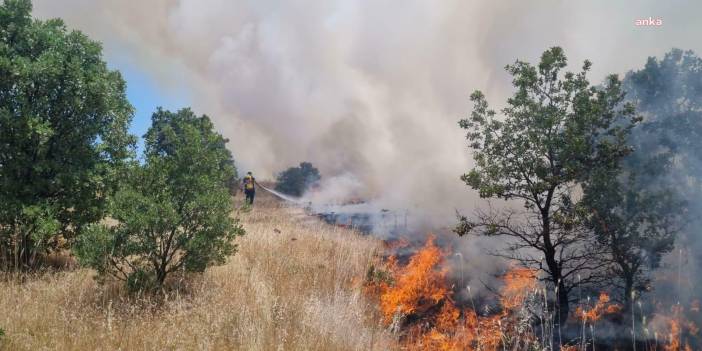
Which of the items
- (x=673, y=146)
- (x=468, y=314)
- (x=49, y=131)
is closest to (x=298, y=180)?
(x=673, y=146)

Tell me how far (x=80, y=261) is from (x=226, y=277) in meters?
2.68

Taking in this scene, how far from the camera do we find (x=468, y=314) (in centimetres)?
988

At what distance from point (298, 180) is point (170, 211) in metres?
31.5

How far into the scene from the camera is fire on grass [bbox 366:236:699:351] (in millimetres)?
8453

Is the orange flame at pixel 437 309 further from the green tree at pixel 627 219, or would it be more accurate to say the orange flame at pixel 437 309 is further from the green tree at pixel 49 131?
the green tree at pixel 49 131

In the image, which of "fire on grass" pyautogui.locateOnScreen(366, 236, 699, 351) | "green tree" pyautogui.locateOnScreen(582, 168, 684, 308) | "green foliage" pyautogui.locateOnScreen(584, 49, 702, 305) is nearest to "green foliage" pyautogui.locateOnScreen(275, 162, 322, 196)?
"green foliage" pyautogui.locateOnScreen(584, 49, 702, 305)

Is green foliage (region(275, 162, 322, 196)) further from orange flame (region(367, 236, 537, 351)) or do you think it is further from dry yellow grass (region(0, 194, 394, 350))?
dry yellow grass (region(0, 194, 394, 350))

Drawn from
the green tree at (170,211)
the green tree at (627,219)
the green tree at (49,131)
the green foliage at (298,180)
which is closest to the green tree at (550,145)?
the green tree at (627,219)

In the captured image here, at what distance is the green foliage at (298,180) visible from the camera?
1508 inches

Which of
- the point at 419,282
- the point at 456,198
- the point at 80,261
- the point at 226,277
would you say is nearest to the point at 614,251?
the point at 419,282

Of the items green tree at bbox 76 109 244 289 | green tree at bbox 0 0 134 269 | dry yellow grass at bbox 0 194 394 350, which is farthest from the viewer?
green tree at bbox 0 0 134 269

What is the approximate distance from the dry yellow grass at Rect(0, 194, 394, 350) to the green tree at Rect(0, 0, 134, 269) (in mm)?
1177

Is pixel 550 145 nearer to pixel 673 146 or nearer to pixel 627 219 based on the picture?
pixel 627 219

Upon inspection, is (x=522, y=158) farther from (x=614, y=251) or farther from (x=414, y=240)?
(x=414, y=240)
